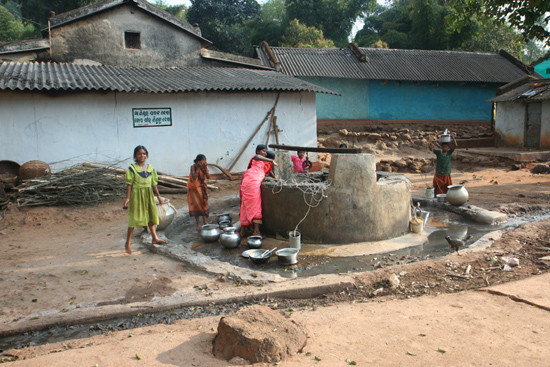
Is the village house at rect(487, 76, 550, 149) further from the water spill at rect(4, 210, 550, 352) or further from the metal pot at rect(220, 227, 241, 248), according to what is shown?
the metal pot at rect(220, 227, 241, 248)

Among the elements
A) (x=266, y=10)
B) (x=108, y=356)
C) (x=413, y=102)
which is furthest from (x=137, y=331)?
(x=266, y=10)

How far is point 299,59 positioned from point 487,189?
12.1 metres

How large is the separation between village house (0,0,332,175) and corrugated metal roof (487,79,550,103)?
31.2 feet

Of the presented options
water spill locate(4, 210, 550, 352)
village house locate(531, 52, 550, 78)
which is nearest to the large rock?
water spill locate(4, 210, 550, 352)

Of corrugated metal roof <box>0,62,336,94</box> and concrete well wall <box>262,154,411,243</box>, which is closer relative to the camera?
concrete well wall <box>262,154,411,243</box>

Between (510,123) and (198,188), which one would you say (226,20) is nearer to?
(510,123)

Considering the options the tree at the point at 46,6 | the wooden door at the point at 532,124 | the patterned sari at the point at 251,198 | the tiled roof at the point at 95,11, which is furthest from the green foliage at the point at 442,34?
the patterned sari at the point at 251,198

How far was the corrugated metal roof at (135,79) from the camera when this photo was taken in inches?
409

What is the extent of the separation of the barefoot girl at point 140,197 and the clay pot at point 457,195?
18.3ft

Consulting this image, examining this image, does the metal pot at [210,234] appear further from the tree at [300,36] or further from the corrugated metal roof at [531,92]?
the tree at [300,36]

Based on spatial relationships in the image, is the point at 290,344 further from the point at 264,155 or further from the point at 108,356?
the point at 264,155

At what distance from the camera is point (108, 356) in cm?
329

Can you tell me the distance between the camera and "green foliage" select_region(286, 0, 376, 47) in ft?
107

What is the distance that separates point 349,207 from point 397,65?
17002 millimetres
